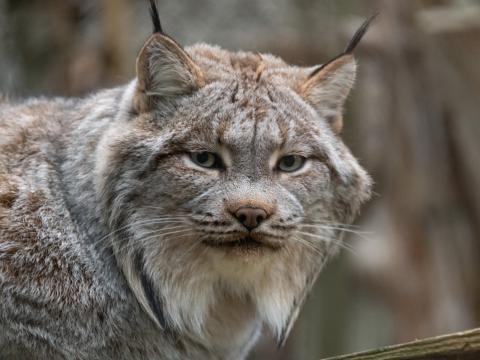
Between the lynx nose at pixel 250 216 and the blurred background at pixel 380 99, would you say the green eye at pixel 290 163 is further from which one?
the blurred background at pixel 380 99

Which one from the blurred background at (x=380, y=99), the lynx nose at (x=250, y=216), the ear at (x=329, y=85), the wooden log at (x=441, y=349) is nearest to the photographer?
the wooden log at (x=441, y=349)

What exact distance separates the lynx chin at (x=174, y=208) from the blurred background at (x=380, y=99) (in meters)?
3.47

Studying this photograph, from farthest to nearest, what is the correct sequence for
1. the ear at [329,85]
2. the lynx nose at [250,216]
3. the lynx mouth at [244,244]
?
the ear at [329,85], the lynx mouth at [244,244], the lynx nose at [250,216]

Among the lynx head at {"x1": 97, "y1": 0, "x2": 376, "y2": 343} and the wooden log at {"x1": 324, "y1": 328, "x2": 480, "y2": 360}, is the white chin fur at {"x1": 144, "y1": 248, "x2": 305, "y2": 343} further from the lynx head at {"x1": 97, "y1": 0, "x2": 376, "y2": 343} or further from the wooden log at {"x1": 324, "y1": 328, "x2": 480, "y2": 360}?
the wooden log at {"x1": 324, "y1": 328, "x2": 480, "y2": 360}

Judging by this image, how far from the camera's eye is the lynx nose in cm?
451

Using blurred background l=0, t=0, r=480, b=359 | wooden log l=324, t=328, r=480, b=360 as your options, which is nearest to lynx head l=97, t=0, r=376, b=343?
wooden log l=324, t=328, r=480, b=360

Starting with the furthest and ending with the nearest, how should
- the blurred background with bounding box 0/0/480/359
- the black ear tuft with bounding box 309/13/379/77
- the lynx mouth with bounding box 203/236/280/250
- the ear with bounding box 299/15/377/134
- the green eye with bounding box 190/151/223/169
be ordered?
the blurred background with bounding box 0/0/480/359 → the ear with bounding box 299/15/377/134 → the black ear tuft with bounding box 309/13/379/77 → the green eye with bounding box 190/151/223/169 → the lynx mouth with bounding box 203/236/280/250

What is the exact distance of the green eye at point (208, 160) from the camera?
4.73 m

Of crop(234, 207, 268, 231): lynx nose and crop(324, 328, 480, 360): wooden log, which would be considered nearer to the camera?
crop(324, 328, 480, 360): wooden log

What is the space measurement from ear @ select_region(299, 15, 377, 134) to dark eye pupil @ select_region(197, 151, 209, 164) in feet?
2.37

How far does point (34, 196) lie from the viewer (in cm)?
496

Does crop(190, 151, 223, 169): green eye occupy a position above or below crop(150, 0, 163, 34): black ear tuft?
below

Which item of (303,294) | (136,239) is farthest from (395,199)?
(136,239)

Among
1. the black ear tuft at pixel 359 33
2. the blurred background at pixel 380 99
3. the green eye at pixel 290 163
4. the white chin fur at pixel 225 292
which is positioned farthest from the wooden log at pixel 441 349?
the blurred background at pixel 380 99
